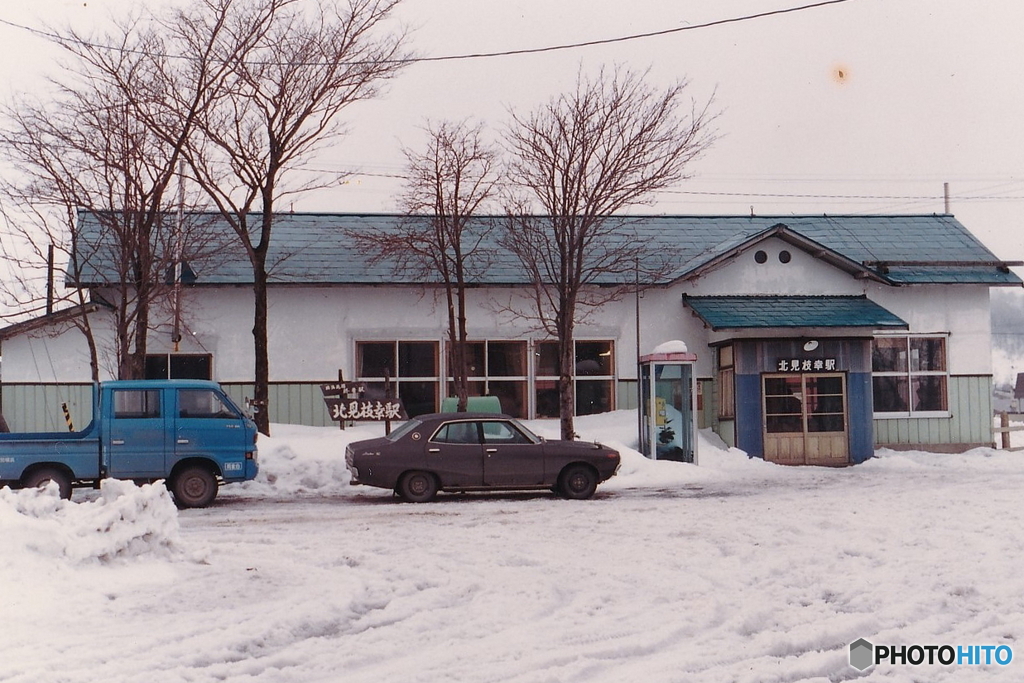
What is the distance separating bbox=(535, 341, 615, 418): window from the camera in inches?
1043

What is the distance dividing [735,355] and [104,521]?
17762mm

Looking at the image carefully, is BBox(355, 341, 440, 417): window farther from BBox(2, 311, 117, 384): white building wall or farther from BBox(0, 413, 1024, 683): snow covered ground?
BBox(0, 413, 1024, 683): snow covered ground

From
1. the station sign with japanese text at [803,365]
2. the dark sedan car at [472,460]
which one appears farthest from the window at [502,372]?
the dark sedan car at [472,460]

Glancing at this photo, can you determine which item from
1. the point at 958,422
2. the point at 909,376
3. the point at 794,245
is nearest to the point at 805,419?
the point at 909,376

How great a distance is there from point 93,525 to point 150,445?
6313 millimetres

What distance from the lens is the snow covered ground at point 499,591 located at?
23.5ft

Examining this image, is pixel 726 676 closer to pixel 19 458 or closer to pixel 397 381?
pixel 19 458

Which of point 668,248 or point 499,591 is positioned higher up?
point 668,248

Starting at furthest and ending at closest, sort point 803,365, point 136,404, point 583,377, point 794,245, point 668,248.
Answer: point 668,248
point 794,245
point 583,377
point 803,365
point 136,404

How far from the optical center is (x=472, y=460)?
16844mm

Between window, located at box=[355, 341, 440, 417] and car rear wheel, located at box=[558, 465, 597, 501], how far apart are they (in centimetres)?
929

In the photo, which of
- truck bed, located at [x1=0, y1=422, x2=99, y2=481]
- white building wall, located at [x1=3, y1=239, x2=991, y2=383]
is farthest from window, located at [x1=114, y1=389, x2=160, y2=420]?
white building wall, located at [x1=3, y1=239, x2=991, y2=383]

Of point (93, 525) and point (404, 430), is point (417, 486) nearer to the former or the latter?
point (404, 430)

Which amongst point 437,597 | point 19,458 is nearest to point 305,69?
point 19,458
